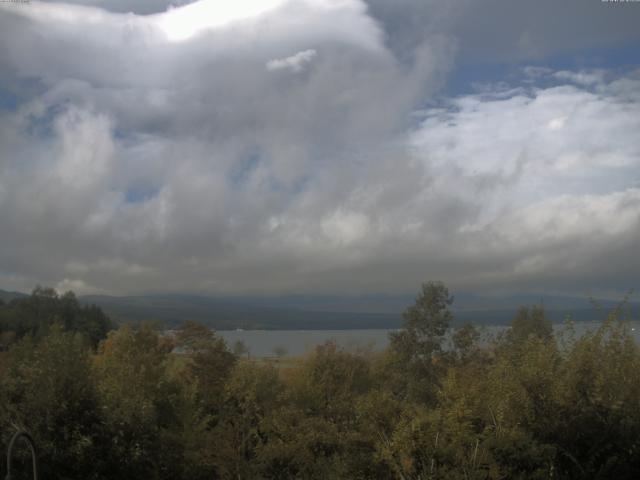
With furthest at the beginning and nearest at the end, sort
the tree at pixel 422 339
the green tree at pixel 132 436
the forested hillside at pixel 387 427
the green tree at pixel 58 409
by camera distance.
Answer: the tree at pixel 422 339, the green tree at pixel 132 436, the green tree at pixel 58 409, the forested hillside at pixel 387 427

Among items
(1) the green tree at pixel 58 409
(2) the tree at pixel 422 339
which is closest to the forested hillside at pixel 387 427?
(1) the green tree at pixel 58 409

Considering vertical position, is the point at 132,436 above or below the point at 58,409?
below

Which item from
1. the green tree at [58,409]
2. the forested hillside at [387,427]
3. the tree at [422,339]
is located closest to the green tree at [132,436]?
the forested hillside at [387,427]

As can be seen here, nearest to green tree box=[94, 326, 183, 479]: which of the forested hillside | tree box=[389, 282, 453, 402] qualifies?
the forested hillside

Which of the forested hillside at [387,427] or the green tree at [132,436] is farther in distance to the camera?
the green tree at [132,436]

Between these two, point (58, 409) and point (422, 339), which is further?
point (422, 339)

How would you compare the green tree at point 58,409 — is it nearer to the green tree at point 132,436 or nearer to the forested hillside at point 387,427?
the forested hillside at point 387,427

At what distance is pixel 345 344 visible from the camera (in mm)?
44625

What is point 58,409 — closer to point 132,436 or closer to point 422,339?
point 132,436

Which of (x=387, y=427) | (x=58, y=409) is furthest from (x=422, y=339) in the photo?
(x=58, y=409)

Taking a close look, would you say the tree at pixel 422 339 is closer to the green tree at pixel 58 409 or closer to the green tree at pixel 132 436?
the green tree at pixel 132 436

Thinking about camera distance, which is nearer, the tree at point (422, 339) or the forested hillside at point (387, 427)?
the forested hillside at point (387, 427)

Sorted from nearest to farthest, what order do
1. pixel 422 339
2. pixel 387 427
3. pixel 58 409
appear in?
pixel 58 409 < pixel 387 427 < pixel 422 339

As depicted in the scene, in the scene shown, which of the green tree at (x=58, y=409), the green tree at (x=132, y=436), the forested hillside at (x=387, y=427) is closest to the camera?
the forested hillside at (x=387, y=427)
